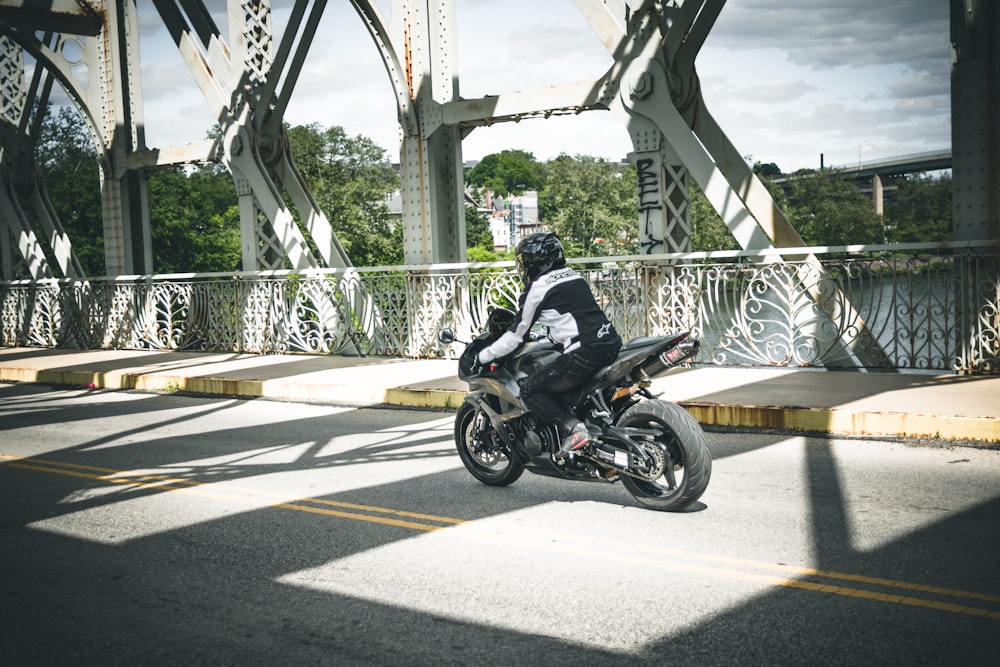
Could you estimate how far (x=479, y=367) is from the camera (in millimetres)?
6379

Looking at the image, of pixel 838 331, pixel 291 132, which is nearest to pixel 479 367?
pixel 838 331

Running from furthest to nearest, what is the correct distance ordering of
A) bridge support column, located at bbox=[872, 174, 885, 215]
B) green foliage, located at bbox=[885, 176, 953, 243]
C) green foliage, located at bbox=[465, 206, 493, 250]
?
green foliage, located at bbox=[465, 206, 493, 250] < bridge support column, located at bbox=[872, 174, 885, 215] < green foliage, located at bbox=[885, 176, 953, 243]

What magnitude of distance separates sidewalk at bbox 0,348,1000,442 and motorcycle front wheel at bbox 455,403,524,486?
120 centimetres

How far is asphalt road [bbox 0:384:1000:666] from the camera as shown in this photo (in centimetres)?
382

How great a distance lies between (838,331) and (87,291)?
14.4m

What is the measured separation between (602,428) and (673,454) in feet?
1.65

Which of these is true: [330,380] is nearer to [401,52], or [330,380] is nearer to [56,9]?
[401,52]

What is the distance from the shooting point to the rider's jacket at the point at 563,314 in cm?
582

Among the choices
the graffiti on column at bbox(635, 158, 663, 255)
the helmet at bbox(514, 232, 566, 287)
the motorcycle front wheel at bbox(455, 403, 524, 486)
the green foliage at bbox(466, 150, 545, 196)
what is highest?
the green foliage at bbox(466, 150, 545, 196)

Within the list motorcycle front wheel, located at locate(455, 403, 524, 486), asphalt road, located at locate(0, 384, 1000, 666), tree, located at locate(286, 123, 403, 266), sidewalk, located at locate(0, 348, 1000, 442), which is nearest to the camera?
asphalt road, located at locate(0, 384, 1000, 666)

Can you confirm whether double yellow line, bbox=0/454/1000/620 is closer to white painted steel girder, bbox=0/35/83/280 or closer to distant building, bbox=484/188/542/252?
white painted steel girder, bbox=0/35/83/280

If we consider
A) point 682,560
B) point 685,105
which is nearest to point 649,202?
point 685,105

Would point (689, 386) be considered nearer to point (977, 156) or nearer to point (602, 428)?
point (977, 156)

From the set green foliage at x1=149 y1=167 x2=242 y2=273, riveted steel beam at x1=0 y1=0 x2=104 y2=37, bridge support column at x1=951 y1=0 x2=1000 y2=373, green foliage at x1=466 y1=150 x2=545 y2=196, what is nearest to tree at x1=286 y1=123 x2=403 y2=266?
green foliage at x1=149 y1=167 x2=242 y2=273
